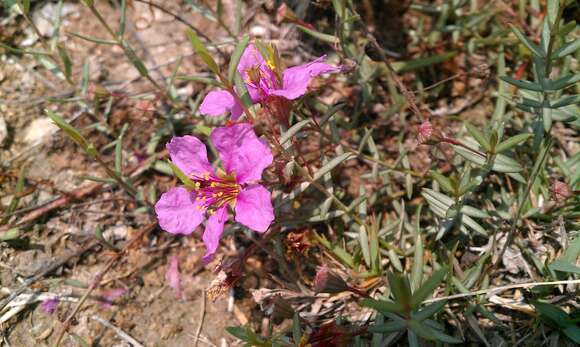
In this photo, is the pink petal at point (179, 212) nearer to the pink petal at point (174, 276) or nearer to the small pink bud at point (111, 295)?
the pink petal at point (174, 276)

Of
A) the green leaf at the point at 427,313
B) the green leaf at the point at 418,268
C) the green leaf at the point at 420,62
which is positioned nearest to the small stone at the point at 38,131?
the green leaf at the point at 420,62

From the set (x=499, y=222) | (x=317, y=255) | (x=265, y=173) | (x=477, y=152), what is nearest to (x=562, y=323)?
(x=499, y=222)

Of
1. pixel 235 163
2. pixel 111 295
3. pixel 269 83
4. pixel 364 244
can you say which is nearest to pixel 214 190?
pixel 235 163

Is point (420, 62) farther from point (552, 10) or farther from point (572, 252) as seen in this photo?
point (572, 252)

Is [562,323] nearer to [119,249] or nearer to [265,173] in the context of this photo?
[265,173]

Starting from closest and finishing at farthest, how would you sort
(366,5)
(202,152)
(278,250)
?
(202,152)
(278,250)
(366,5)

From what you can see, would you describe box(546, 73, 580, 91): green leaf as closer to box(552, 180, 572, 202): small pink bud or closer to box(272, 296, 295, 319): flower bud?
box(552, 180, 572, 202): small pink bud
